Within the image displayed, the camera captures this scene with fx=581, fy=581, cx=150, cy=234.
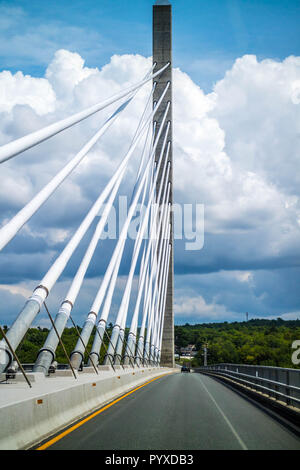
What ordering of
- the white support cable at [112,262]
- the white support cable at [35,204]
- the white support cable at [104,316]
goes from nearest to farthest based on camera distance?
the white support cable at [35,204] → the white support cable at [112,262] → the white support cable at [104,316]

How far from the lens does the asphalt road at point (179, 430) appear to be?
8.41 meters

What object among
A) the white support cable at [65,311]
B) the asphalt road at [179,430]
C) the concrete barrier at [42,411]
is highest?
the white support cable at [65,311]

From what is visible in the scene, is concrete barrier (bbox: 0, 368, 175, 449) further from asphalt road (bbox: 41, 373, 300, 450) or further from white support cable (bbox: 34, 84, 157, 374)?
white support cable (bbox: 34, 84, 157, 374)

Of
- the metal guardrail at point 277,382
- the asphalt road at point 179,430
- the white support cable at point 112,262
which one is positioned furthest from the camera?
the white support cable at point 112,262

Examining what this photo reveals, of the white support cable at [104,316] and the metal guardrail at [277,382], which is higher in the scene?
the white support cable at [104,316]

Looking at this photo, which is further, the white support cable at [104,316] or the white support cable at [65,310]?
the white support cable at [104,316]

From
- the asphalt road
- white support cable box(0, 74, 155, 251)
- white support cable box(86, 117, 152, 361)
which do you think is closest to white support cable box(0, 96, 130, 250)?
white support cable box(0, 74, 155, 251)

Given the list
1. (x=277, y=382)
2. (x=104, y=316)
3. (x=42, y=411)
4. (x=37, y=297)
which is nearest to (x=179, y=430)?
(x=42, y=411)

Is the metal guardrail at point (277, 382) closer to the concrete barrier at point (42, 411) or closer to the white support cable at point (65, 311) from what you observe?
the concrete barrier at point (42, 411)

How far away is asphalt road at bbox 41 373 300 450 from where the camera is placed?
8406mm

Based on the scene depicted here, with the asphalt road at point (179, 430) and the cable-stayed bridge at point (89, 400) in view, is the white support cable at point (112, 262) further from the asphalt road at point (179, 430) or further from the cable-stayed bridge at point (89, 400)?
the asphalt road at point (179, 430)

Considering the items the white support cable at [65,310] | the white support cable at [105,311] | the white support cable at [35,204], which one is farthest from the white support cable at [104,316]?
the white support cable at [35,204]

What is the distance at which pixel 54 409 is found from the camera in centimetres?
1018

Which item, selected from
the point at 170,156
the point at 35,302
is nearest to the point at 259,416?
the point at 35,302
